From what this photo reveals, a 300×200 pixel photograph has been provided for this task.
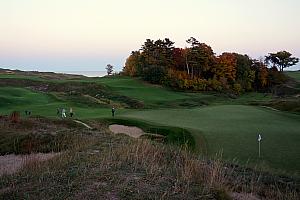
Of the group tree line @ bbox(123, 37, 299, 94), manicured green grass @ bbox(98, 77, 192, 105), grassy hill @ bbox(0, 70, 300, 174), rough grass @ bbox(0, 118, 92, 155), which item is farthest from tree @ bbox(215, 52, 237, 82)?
rough grass @ bbox(0, 118, 92, 155)

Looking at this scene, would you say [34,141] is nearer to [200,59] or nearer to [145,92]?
[145,92]

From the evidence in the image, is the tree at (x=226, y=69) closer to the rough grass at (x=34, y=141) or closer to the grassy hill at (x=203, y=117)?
the grassy hill at (x=203, y=117)

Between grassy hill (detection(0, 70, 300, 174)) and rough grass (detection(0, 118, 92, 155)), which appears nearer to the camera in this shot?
rough grass (detection(0, 118, 92, 155))

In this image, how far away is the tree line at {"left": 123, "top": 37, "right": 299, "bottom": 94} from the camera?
77000 mm

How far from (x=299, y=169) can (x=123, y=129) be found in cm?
1335

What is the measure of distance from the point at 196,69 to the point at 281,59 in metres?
45.1

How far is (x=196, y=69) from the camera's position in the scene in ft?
281

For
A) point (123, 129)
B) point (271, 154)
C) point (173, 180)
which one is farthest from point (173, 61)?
point (173, 180)

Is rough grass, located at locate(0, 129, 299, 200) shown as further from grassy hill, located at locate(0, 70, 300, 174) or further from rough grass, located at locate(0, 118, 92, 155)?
grassy hill, located at locate(0, 70, 300, 174)

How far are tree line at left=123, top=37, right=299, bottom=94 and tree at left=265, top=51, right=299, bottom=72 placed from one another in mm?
25034

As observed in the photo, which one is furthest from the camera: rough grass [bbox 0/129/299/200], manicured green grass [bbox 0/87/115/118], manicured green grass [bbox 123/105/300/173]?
manicured green grass [bbox 0/87/115/118]

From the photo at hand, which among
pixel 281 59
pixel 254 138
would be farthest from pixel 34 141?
pixel 281 59

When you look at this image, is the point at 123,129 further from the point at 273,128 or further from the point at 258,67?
the point at 258,67

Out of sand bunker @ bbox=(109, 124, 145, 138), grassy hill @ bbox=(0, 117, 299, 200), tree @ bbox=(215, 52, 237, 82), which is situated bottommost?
sand bunker @ bbox=(109, 124, 145, 138)
